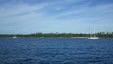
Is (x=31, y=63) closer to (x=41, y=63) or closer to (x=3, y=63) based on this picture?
(x=41, y=63)

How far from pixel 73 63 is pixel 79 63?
0.97 metres

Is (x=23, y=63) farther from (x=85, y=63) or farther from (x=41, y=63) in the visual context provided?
(x=85, y=63)

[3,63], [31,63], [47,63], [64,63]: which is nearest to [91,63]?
[64,63]

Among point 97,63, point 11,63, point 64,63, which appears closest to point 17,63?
point 11,63

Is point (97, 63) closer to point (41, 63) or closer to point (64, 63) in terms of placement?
point (64, 63)

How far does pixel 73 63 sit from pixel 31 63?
266 inches

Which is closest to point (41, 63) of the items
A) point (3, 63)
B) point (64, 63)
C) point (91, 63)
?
point (64, 63)

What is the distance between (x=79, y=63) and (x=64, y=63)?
7.95 ft

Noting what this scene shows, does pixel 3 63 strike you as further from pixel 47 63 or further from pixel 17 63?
pixel 47 63

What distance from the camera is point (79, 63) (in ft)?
112

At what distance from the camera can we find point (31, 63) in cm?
3319

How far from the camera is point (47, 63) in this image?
1323 inches

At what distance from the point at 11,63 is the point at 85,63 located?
11.8m

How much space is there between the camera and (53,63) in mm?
33781
